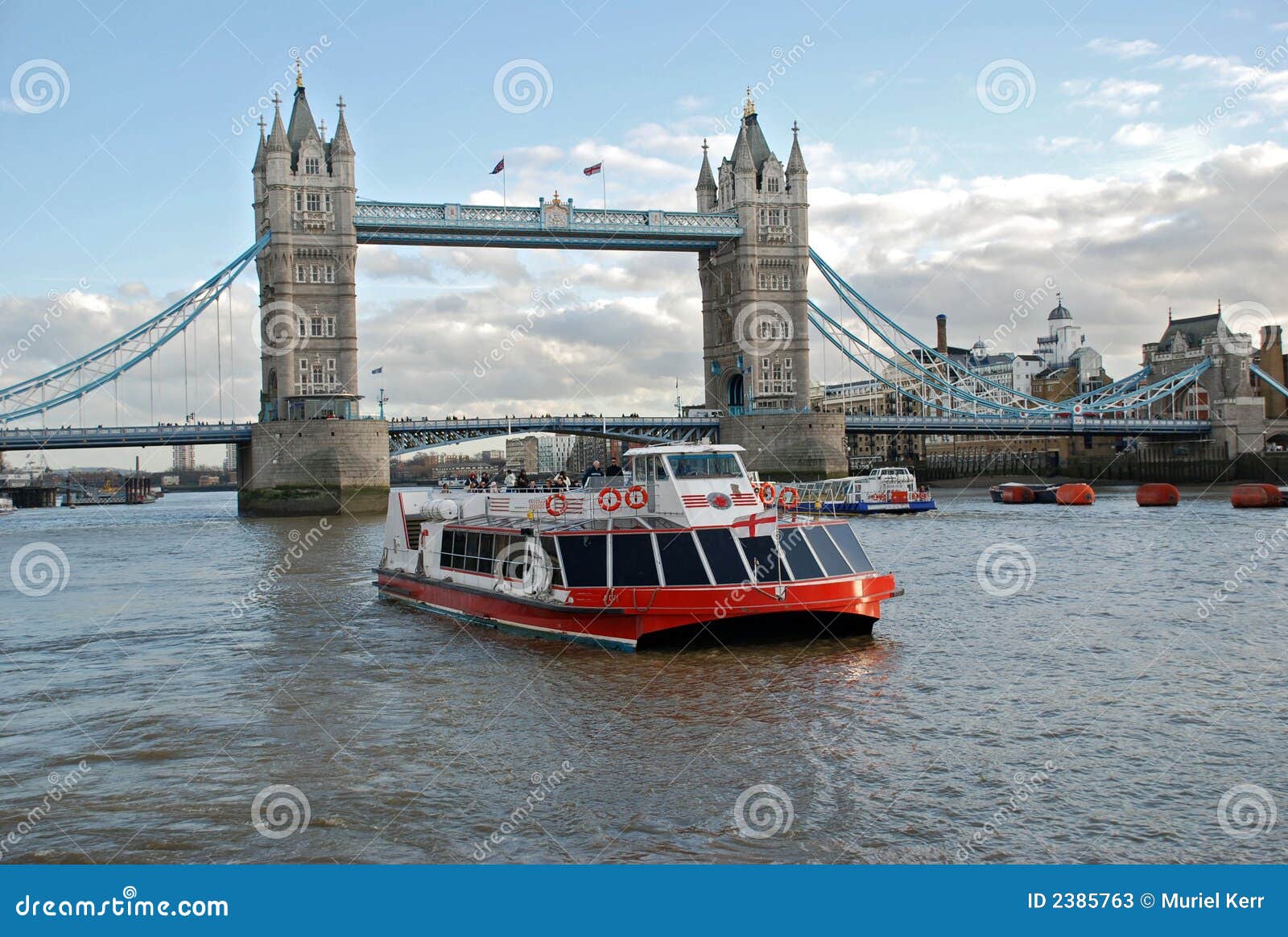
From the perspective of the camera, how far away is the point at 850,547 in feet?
58.8

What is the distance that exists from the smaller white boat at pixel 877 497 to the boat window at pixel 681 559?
114 ft

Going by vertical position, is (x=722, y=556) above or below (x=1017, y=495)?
below

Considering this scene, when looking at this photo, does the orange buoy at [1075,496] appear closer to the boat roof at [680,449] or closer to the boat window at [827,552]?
the boat roof at [680,449]

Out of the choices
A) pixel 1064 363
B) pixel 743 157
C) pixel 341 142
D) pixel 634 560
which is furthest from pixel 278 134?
pixel 1064 363

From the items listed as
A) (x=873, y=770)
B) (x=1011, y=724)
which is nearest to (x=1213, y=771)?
(x=1011, y=724)

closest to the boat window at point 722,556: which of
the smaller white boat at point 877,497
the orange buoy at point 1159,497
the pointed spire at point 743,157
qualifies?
the smaller white boat at point 877,497

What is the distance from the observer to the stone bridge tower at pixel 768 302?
248 feet

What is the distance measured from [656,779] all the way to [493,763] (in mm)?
1765

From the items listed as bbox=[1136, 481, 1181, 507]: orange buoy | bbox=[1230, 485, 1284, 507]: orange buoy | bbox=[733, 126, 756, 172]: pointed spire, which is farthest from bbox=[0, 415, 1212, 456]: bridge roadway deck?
bbox=[1230, 485, 1284, 507]: orange buoy

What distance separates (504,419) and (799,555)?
54.6m

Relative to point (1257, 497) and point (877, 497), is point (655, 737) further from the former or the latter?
point (1257, 497)

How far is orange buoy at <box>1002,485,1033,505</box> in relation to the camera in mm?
61219

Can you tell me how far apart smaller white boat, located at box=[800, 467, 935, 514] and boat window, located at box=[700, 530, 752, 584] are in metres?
34.7

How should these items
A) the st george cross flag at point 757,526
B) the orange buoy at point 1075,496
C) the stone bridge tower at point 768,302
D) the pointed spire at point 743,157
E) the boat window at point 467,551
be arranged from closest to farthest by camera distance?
the st george cross flag at point 757,526, the boat window at point 467,551, the orange buoy at point 1075,496, the stone bridge tower at point 768,302, the pointed spire at point 743,157
